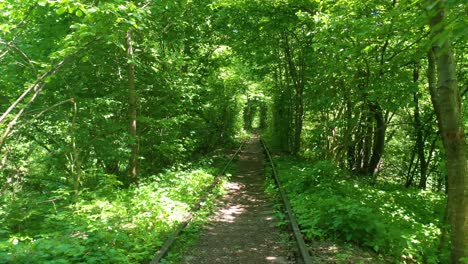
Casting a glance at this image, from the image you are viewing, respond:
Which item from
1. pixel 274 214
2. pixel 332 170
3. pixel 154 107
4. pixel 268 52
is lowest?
pixel 274 214

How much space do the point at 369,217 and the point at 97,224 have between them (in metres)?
4.57

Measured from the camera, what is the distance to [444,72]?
4.07 metres

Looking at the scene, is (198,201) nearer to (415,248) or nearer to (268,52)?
(415,248)

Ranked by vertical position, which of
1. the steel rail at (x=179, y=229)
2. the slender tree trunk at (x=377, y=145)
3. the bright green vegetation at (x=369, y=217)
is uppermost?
the slender tree trunk at (x=377, y=145)

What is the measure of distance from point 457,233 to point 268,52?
1425 cm

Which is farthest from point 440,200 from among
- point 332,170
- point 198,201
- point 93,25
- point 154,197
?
point 93,25

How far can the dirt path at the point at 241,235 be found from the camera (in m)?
5.36

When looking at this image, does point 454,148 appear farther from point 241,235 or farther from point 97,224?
point 97,224

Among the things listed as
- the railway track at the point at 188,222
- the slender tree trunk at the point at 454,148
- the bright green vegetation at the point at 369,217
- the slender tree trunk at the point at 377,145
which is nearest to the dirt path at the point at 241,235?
the railway track at the point at 188,222

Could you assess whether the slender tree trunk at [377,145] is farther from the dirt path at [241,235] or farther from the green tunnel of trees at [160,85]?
the dirt path at [241,235]

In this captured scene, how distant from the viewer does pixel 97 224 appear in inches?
220

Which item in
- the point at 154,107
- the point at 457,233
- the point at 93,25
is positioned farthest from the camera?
the point at 154,107

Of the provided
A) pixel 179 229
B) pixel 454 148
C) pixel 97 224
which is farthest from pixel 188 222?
pixel 454 148

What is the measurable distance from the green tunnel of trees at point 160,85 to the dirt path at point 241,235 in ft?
4.19
